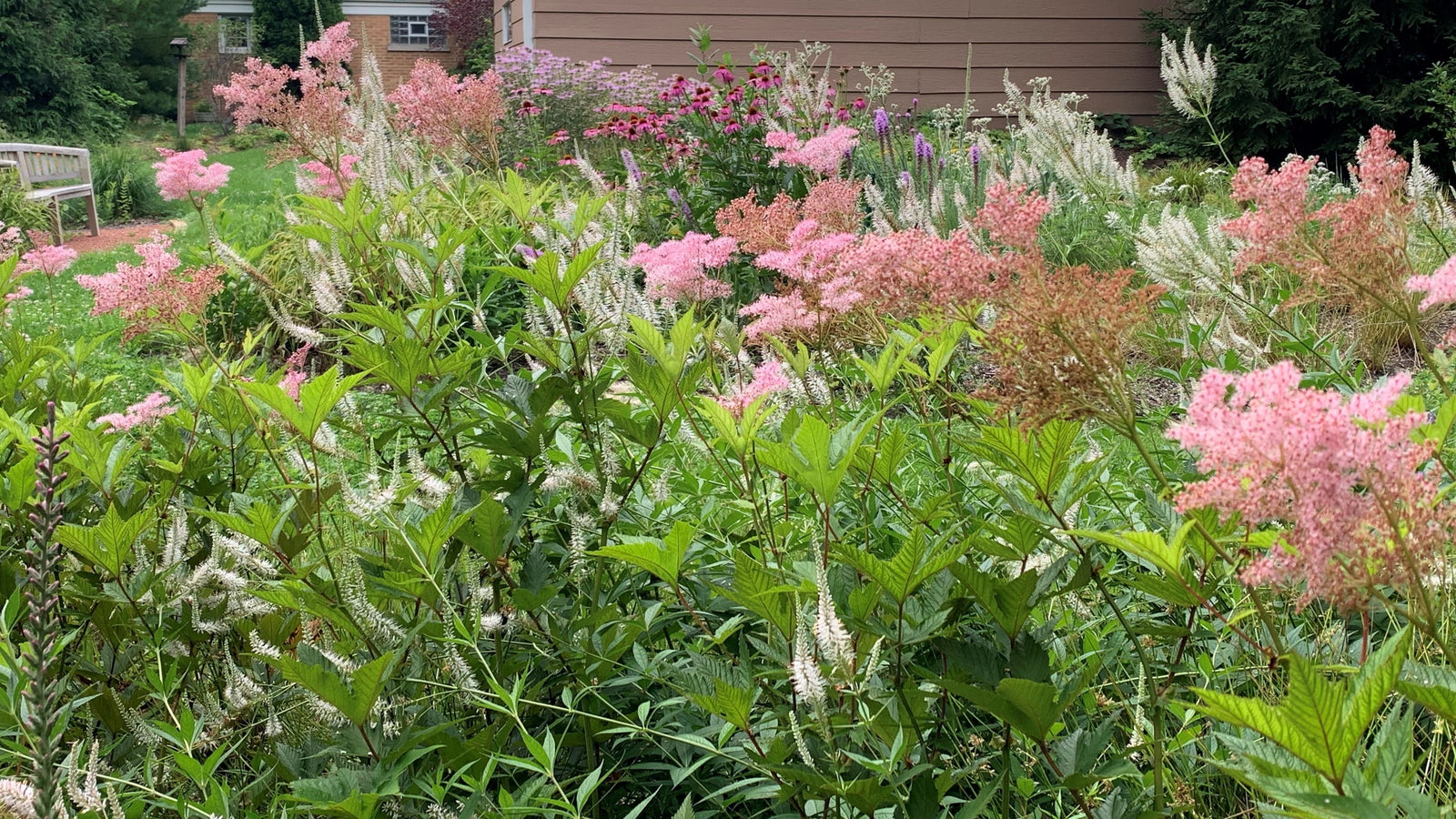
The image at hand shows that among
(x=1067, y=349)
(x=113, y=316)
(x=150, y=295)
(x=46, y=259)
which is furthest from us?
(x=113, y=316)

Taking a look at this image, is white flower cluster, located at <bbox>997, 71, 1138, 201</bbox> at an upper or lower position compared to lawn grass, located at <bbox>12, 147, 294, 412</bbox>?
upper

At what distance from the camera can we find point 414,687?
63.7 inches

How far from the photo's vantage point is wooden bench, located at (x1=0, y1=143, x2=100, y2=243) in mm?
10906

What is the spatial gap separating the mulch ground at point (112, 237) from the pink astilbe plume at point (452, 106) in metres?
8.28

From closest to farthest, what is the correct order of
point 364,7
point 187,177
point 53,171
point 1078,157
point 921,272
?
point 921,272
point 187,177
point 1078,157
point 53,171
point 364,7

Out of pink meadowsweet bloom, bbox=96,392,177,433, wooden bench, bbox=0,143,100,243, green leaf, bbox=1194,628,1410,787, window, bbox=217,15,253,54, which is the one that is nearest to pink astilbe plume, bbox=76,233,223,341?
pink meadowsweet bloom, bbox=96,392,177,433

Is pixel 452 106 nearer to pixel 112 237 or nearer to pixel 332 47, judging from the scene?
pixel 332 47

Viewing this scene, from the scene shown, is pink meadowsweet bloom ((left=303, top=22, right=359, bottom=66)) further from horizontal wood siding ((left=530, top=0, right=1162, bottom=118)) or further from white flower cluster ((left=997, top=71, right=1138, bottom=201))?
horizontal wood siding ((left=530, top=0, right=1162, bottom=118))

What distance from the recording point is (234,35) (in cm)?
3080

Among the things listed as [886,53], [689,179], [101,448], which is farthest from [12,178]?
[101,448]

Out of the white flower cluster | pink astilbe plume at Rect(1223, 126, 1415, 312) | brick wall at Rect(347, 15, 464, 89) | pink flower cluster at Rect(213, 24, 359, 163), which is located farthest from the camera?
brick wall at Rect(347, 15, 464, 89)

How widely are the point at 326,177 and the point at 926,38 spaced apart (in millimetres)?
10705

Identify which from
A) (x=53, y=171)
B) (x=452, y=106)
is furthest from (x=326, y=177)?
(x=53, y=171)

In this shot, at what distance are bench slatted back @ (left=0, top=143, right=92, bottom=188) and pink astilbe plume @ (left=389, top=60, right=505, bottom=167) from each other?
9.03 meters
